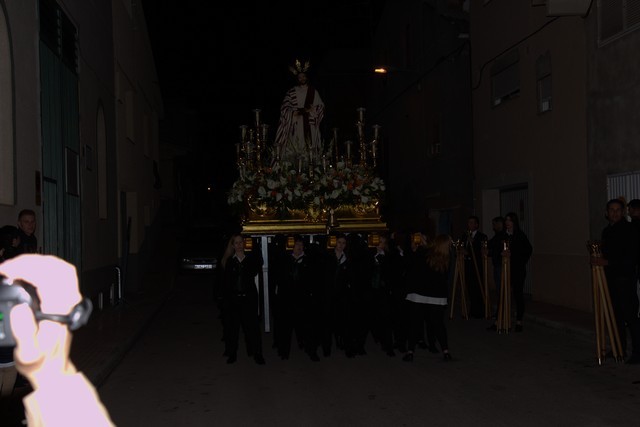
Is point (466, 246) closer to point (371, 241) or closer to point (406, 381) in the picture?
point (371, 241)

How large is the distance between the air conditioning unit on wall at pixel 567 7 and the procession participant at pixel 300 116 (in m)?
4.37

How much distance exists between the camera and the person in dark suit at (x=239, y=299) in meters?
11.0

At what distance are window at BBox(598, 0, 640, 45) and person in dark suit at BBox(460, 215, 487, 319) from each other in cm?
390

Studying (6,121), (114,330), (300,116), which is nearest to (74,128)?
(114,330)

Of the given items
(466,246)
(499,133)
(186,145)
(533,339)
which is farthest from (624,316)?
(186,145)

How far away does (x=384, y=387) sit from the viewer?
29.8ft

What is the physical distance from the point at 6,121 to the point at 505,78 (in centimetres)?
1199

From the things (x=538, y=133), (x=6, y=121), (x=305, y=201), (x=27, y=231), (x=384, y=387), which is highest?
(x=538, y=133)

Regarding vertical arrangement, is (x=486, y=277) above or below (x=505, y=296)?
above

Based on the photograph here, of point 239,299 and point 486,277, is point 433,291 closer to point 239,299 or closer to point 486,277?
point 239,299

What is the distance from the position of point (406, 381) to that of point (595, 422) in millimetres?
2572

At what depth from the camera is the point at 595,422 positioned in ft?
23.8

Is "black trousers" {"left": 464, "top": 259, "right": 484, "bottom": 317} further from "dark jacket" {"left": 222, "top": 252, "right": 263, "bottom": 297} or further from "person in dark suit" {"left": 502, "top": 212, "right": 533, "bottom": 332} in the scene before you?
"dark jacket" {"left": 222, "top": 252, "right": 263, "bottom": 297}

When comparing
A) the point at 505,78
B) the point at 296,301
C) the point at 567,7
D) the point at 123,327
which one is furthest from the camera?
the point at 505,78
